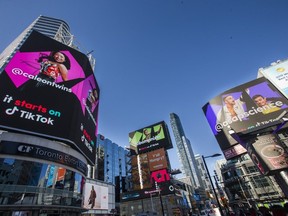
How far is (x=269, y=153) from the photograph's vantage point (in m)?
16.5

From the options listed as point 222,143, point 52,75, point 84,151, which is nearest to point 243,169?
point 222,143

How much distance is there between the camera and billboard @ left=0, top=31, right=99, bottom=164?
17703 millimetres

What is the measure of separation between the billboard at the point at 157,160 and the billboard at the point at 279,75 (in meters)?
37.2

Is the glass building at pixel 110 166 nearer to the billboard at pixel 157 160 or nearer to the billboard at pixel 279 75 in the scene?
the billboard at pixel 157 160

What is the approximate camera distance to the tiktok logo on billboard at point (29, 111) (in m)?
17.3

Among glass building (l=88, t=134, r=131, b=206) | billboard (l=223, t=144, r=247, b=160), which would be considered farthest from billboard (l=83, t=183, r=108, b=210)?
glass building (l=88, t=134, r=131, b=206)

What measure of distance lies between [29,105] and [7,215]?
10.4m

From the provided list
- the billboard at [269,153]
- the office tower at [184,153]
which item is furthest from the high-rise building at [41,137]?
the office tower at [184,153]

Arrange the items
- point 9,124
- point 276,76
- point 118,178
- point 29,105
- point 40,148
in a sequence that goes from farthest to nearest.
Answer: point 118,178
point 276,76
point 29,105
point 40,148
point 9,124

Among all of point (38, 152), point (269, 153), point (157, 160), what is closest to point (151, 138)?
point (157, 160)

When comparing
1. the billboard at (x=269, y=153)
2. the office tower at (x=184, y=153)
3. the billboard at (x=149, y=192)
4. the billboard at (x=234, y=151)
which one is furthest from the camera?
the office tower at (x=184, y=153)

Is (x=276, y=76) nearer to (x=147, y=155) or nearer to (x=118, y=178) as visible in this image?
(x=147, y=155)

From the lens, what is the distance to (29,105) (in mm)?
18703

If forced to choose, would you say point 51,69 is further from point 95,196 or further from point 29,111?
point 95,196
